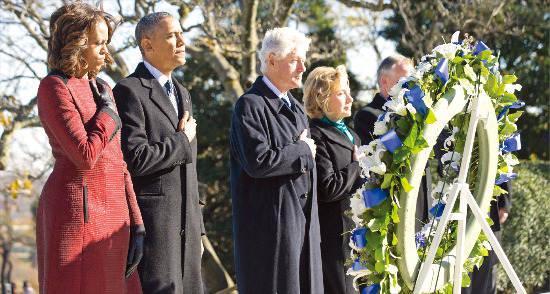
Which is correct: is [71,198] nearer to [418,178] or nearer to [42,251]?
[42,251]

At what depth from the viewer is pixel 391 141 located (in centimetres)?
308

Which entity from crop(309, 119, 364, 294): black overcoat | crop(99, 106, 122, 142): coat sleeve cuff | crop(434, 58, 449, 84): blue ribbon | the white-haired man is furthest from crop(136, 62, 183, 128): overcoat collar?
crop(434, 58, 449, 84): blue ribbon

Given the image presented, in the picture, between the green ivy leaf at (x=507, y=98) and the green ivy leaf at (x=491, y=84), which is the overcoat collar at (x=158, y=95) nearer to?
the green ivy leaf at (x=491, y=84)

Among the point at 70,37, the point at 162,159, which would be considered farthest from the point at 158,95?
the point at 70,37

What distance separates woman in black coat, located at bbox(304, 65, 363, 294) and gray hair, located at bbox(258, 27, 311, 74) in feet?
1.27

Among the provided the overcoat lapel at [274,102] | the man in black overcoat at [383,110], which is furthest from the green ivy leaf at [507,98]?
the overcoat lapel at [274,102]

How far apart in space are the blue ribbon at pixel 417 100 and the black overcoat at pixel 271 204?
757 mm

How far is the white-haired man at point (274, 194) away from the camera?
353 cm

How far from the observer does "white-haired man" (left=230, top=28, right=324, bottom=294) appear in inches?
139

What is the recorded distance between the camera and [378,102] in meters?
4.73

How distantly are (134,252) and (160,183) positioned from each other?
1.52 ft

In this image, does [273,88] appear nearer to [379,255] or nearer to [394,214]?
[394,214]

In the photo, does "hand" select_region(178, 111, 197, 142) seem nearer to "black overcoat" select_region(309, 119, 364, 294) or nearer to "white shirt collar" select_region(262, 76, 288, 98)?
"white shirt collar" select_region(262, 76, 288, 98)

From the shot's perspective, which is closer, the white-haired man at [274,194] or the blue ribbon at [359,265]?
the blue ribbon at [359,265]
